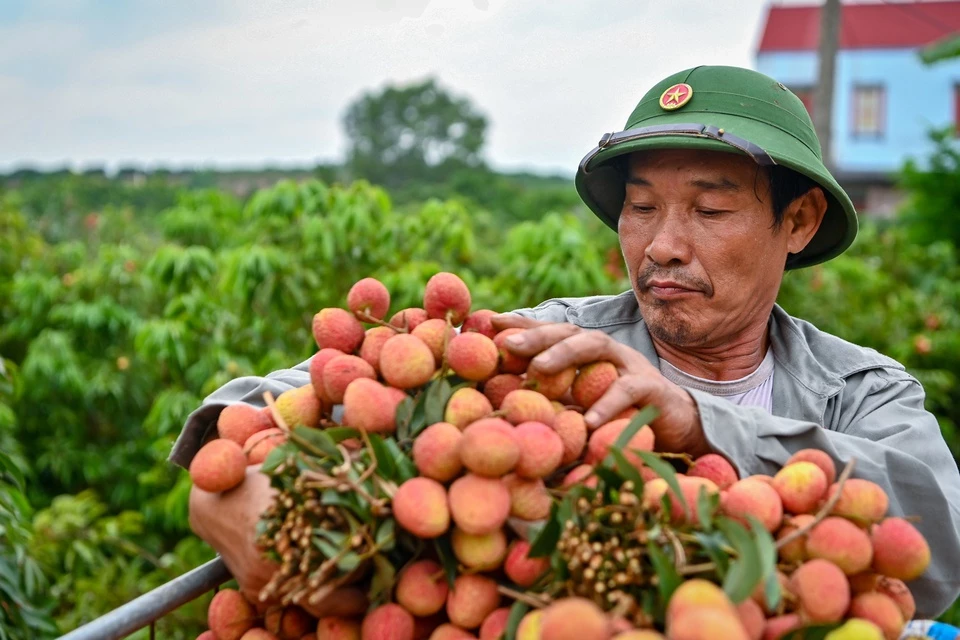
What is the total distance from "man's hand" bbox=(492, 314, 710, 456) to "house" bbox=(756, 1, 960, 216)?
2088cm

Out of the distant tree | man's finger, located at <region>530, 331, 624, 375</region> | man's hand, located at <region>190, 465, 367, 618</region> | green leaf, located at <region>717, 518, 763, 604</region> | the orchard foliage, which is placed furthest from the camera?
the distant tree

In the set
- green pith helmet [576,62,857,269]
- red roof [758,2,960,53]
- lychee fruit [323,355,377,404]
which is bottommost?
lychee fruit [323,355,377,404]

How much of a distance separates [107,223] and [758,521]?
24.8 ft

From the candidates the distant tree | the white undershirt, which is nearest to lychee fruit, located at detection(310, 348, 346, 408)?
the white undershirt

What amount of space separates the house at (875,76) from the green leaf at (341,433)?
21.2m

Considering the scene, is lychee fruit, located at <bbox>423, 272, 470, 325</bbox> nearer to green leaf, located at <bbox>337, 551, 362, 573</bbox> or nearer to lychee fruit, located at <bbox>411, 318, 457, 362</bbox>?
lychee fruit, located at <bbox>411, 318, 457, 362</bbox>

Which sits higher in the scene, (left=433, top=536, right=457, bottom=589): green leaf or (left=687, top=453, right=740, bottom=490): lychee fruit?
(left=687, top=453, right=740, bottom=490): lychee fruit

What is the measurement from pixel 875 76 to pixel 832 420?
71.3 ft

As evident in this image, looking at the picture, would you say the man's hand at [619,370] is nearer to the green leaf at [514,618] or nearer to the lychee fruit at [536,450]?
the lychee fruit at [536,450]

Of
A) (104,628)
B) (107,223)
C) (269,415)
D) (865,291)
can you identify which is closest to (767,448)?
(269,415)

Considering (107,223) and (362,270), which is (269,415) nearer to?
(362,270)

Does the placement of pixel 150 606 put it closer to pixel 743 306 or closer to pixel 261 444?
pixel 261 444

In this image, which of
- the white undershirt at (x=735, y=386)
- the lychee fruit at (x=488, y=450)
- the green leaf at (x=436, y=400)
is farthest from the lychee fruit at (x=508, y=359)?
the white undershirt at (x=735, y=386)

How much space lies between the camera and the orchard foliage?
139 inches
